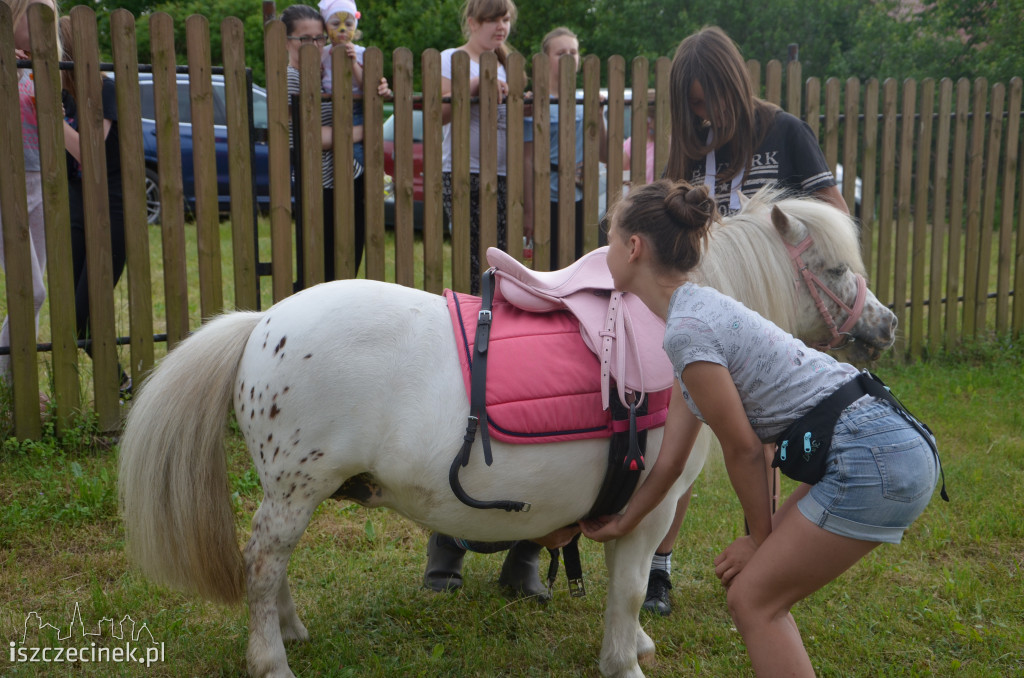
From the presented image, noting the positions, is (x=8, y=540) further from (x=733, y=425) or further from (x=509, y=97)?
(x=509, y=97)

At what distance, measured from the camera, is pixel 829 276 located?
98.7 inches

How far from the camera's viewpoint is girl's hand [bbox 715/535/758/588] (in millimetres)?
2031

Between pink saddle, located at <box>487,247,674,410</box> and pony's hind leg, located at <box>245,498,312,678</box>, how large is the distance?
0.85 meters

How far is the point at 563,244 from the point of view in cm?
498

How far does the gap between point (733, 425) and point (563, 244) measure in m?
3.19

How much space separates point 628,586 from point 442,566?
917mm

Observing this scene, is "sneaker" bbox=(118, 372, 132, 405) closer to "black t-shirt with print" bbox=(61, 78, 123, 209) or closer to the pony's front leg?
"black t-shirt with print" bbox=(61, 78, 123, 209)

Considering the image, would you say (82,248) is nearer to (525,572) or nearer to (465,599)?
(465,599)

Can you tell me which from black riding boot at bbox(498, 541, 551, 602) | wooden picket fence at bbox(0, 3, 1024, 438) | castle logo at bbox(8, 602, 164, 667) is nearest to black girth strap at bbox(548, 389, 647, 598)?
black riding boot at bbox(498, 541, 551, 602)

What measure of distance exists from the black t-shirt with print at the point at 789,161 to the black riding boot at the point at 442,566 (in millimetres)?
1654

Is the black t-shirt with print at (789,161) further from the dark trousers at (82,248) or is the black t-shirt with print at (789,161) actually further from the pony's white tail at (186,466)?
the dark trousers at (82,248)

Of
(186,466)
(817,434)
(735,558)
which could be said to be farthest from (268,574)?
(817,434)

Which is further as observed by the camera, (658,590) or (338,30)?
(338,30)

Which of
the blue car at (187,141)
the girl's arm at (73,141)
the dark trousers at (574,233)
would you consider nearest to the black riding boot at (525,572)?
the dark trousers at (574,233)
